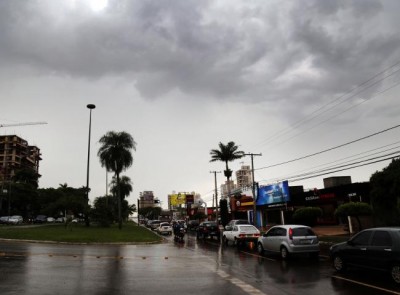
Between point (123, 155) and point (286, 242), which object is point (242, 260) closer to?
point (286, 242)

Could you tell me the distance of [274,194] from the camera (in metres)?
55.9

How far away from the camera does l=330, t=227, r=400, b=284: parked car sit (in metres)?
11.5

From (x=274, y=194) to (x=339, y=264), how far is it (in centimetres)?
4223

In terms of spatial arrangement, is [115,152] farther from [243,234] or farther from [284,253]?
[284,253]

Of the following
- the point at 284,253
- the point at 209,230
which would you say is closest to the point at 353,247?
the point at 284,253

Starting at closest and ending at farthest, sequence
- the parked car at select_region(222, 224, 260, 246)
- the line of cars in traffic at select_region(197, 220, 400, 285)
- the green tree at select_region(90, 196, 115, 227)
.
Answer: the line of cars in traffic at select_region(197, 220, 400, 285), the parked car at select_region(222, 224, 260, 246), the green tree at select_region(90, 196, 115, 227)

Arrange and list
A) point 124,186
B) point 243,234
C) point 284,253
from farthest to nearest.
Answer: point 124,186 < point 243,234 < point 284,253

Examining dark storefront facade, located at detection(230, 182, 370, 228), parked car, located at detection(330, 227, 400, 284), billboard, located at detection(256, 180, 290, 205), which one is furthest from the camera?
billboard, located at detection(256, 180, 290, 205)

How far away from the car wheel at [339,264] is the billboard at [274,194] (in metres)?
37.3

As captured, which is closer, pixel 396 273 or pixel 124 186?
pixel 396 273

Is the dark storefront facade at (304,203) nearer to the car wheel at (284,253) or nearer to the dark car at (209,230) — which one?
the dark car at (209,230)

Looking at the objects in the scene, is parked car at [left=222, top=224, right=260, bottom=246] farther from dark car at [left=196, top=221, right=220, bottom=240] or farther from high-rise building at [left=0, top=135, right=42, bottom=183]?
high-rise building at [left=0, top=135, right=42, bottom=183]

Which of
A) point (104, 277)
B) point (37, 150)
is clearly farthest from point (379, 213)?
point (37, 150)

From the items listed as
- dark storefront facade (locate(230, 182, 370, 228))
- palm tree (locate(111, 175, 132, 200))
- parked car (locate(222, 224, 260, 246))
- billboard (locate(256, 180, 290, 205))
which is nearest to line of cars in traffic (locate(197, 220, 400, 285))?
parked car (locate(222, 224, 260, 246))
